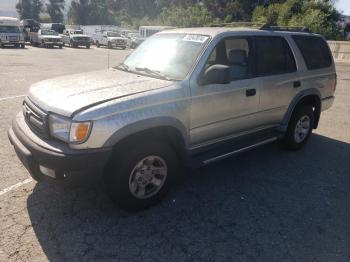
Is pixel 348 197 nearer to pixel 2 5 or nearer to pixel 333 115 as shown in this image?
pixel 333 115

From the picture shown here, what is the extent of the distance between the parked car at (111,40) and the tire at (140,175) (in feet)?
93.6

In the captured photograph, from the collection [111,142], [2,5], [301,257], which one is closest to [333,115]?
[301,257]

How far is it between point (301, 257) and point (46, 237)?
7.63 ft

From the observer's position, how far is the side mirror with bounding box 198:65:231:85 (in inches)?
141

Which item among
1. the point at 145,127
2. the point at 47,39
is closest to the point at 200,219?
the point at 145,127

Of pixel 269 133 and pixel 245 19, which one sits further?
pixel 245 19

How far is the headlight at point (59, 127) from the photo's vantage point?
2.96 m

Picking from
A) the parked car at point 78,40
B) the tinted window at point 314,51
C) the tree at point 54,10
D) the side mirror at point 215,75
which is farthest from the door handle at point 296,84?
the tree at point 54,10

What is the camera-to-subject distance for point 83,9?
245 feet

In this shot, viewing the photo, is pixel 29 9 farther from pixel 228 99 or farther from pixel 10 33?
pixel 228 99

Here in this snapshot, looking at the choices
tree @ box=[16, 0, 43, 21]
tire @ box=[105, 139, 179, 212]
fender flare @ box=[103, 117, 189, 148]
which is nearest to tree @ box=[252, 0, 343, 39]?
fender flare @ box=[103, 117, 189, 148]

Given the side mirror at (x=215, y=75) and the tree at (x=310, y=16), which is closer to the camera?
the side mirror at (x=215, y=75)

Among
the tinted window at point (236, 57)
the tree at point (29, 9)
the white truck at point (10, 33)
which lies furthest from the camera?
the tree at point (29, 9)

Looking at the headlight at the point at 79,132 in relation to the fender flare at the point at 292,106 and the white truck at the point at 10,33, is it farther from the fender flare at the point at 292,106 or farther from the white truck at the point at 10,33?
the white truck at the point at 10,33
